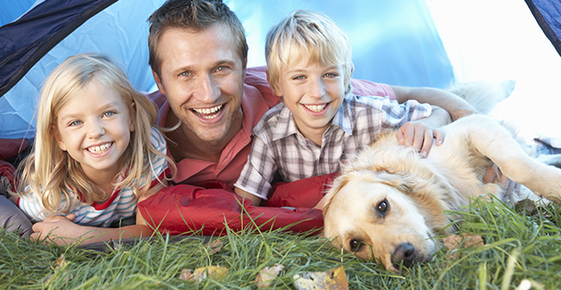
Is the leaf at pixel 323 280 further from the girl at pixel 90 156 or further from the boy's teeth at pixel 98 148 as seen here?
the boy's teeth at pixel 98 148

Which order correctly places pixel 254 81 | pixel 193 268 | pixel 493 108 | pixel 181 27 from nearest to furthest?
1. pixel 193 268
2. pixel 181 27
3. pixel 254 81
4. pixel 493 108

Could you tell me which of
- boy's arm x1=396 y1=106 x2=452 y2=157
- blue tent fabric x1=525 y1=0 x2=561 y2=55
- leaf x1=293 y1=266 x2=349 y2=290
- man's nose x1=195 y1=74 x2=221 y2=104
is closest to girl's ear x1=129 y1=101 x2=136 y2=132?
man's nose x1=195 y1=74 x2=221 y2=104

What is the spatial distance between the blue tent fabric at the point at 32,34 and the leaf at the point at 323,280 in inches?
83.2

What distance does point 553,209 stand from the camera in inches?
71.9

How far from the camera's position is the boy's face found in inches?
94.3

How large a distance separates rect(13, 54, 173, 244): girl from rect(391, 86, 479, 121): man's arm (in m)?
2.19

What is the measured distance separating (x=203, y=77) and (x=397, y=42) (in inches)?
96.9

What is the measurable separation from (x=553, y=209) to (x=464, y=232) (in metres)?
0.63

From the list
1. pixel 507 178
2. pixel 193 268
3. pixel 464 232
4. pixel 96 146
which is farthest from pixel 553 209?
pixel 96 146

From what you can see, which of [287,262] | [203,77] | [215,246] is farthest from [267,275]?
[203,77]

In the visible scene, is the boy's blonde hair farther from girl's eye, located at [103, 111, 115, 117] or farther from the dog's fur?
girl's eye, located at [103, 111, 115, 117]

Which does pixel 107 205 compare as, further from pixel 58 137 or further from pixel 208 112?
pixel 208 112

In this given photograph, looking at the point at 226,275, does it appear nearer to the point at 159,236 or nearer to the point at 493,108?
the point at 159,236

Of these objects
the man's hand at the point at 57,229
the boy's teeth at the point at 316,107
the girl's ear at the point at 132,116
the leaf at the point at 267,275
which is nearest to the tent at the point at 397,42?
the girl's ear at the point at 132,116
